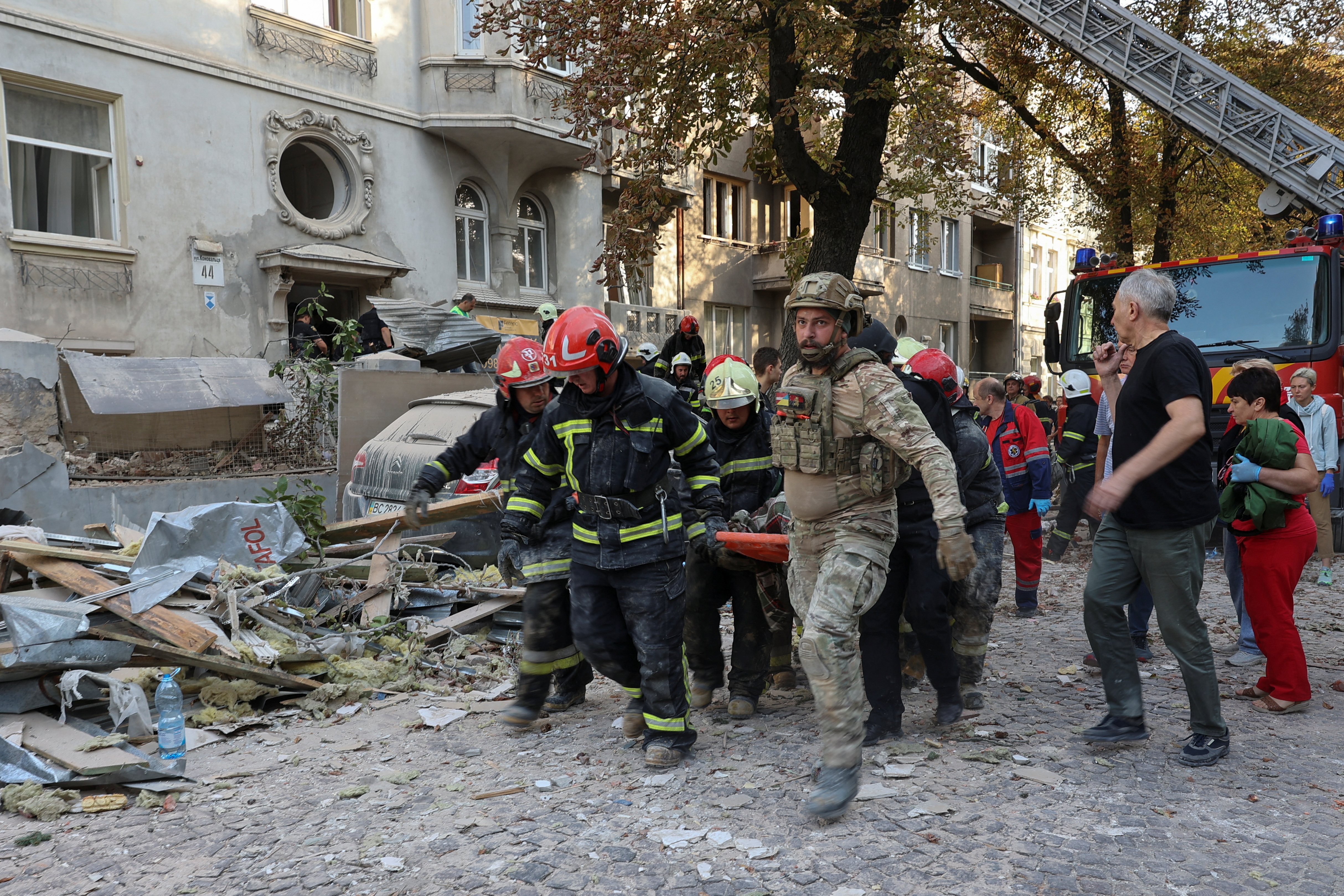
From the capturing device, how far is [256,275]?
45.9ft

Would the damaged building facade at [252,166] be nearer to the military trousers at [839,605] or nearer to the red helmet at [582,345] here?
the red helmet at [582,345]

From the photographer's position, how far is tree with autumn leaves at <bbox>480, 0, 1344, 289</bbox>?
9.74 meters

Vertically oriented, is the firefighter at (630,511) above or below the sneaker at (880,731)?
above

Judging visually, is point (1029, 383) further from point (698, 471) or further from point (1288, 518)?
point (698, 471)

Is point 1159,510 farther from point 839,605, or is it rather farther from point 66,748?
point 66,748

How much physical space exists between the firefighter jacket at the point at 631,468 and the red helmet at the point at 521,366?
52cm

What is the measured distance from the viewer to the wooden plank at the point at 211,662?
4.71 m

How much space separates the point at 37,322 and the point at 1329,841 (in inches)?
536

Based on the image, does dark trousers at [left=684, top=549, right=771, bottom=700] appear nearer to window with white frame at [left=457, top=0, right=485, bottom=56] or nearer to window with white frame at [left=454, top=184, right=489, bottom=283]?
window with white frame at [left=454, top=184, right=489, bottom=283]

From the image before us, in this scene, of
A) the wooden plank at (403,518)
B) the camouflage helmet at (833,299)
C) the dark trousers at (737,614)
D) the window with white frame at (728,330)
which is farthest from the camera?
the window with white frame at (728,330)

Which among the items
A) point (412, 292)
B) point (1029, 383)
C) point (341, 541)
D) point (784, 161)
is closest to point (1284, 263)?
point (784, 161)

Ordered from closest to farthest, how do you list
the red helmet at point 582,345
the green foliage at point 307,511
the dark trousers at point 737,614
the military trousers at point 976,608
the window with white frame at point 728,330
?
the red helmet at point 582,345 < the military trousers at point 976,608 < the dark trousers at point 737,614 < the green foliage at point 307,511 < the window with white frame at point 728,330

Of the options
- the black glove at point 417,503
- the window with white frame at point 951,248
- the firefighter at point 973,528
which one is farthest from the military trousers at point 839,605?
the window with white frame at point 951,248

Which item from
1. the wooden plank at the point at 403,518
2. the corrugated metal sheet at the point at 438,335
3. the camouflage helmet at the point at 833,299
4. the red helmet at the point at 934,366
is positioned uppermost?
the corrugated metal sheet at the point at 438,335
